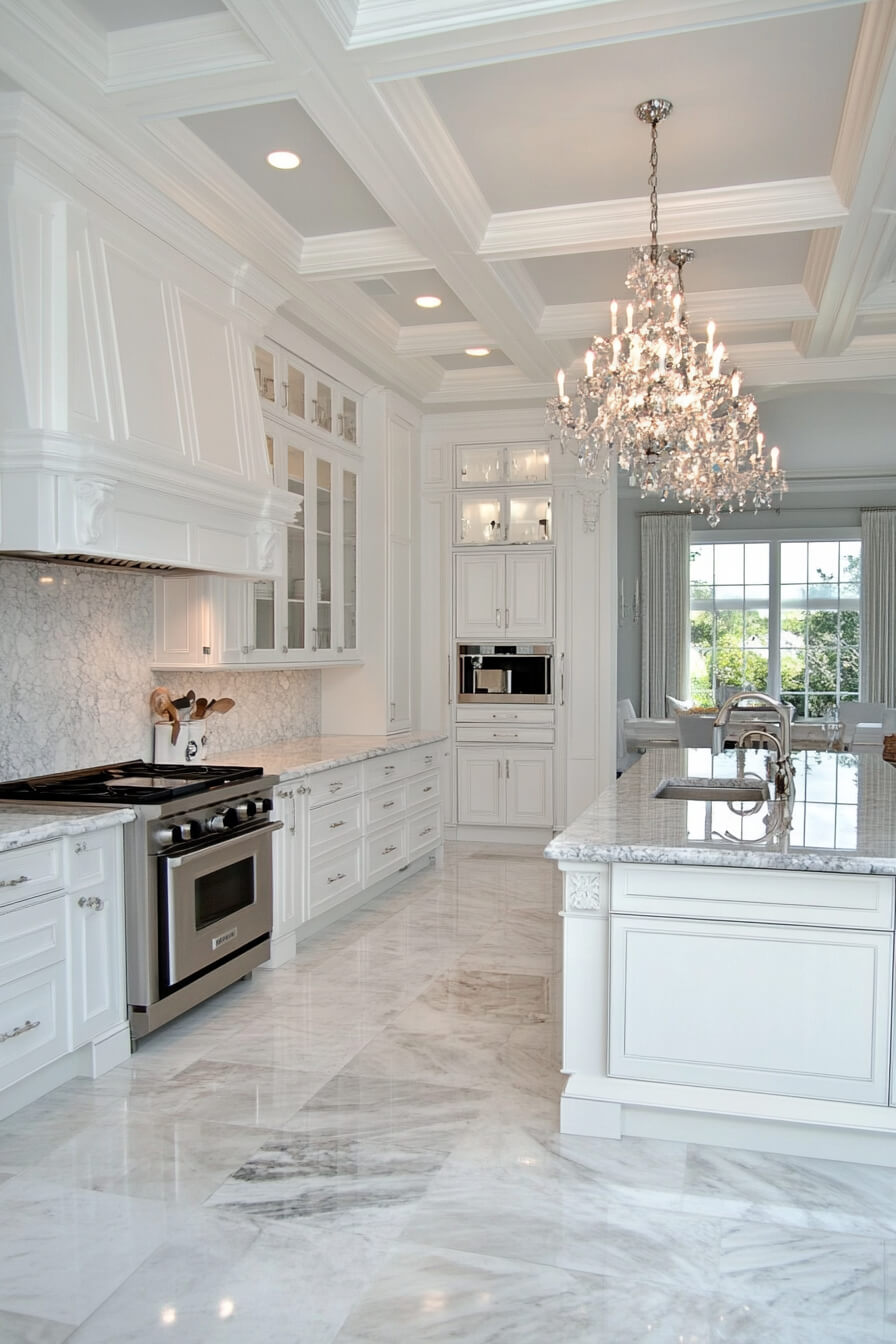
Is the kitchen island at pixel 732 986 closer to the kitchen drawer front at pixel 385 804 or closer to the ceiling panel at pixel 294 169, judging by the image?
the ceiling panel at pixel 294 169

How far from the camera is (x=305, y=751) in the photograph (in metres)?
5.28

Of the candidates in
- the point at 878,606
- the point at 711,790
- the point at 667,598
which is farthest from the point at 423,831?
the point at 878,606

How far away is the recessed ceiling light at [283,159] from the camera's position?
3.69m

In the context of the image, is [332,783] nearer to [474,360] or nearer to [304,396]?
[304,396]

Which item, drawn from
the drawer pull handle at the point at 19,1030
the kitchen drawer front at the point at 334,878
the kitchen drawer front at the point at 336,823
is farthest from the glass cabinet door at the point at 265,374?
the drawer pull handle at the point at 19,1030

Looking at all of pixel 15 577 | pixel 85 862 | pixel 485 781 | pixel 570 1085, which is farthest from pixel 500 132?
pixel 485 781

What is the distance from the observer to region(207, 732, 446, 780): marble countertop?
15.3ft

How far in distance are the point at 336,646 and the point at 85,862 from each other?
276 centimetres

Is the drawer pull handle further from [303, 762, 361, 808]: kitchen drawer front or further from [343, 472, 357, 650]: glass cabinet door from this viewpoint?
[343, 472, 357, 650]: glass cabinet door

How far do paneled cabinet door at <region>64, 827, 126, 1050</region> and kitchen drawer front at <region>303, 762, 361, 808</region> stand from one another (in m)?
1.31

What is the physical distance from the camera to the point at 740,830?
2.90 meters

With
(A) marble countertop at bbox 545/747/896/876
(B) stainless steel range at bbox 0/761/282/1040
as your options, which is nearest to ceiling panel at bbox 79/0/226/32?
(B) stainless steel range at bbox 0/761/282/1040

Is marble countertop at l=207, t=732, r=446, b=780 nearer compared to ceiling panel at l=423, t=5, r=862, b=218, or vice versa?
ceiling panel at l=423, t=5, r=862, b=218

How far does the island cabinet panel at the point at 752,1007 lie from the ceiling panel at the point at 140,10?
274 centimetres
